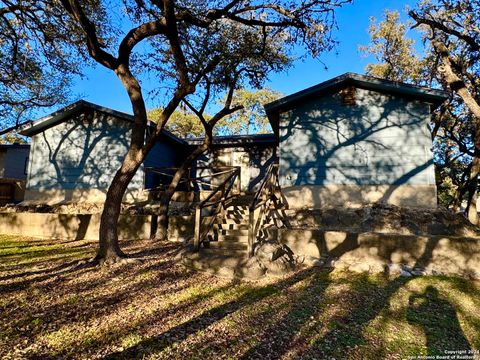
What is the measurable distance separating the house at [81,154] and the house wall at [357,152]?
670cm

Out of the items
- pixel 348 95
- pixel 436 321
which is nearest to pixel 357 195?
pixel 348 95

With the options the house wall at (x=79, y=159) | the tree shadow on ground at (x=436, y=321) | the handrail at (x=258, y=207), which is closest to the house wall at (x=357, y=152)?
the handrail at (x=258, y=207)

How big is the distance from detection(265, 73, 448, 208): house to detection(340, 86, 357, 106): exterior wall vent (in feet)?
0.12

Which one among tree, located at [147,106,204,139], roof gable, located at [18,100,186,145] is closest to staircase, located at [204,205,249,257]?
roof gable, located at [18,100,186,145]

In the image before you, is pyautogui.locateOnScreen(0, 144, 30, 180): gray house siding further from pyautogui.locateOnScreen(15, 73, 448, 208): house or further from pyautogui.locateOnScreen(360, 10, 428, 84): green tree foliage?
pyautogui.locateOnScreen(360, 10, 428, 84): green tree foliage

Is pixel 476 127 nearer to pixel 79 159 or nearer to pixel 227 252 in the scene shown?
pixel 227 252

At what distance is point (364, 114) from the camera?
1046 centimetres

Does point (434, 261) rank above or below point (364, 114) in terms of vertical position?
below

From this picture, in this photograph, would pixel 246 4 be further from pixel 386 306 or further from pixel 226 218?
pixel 386 306

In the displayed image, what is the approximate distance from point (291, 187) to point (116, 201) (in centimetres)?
655

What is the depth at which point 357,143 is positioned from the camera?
34.1ft

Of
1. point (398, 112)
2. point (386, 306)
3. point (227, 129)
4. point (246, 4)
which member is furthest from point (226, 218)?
point (227, 129)

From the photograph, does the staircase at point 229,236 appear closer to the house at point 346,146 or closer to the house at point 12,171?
the house at point 346,146

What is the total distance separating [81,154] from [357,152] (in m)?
12.8
